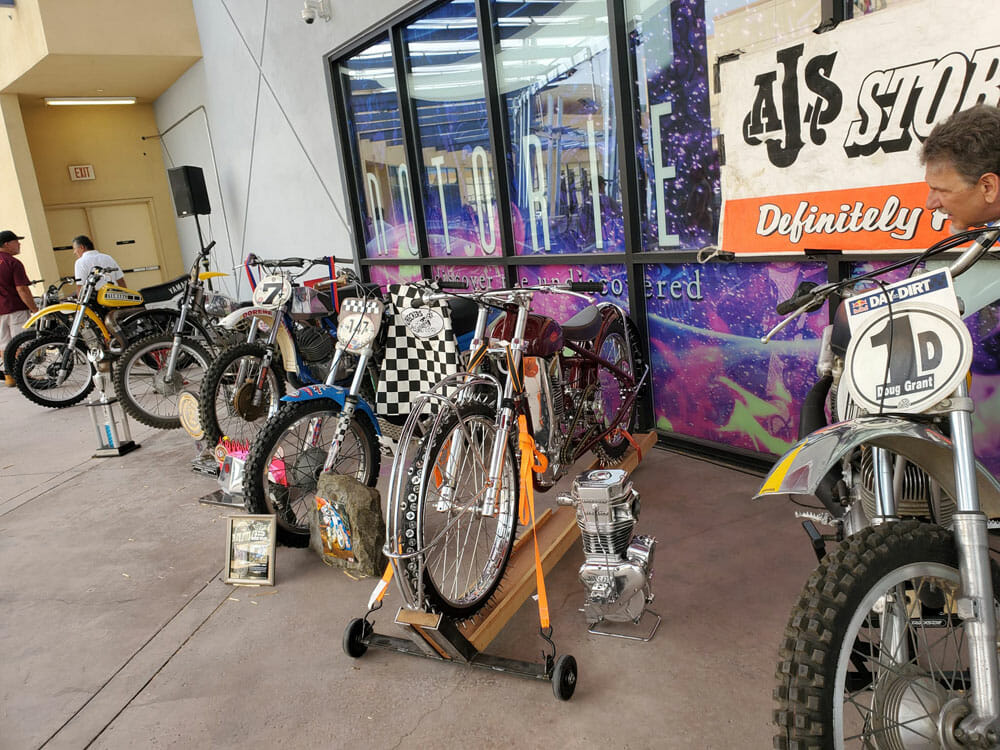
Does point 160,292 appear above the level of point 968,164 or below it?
below

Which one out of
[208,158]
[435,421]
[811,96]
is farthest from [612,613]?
[208,158]

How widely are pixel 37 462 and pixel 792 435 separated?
4.93 m

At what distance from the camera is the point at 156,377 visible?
493cm

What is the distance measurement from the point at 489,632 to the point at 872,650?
44.9 inches

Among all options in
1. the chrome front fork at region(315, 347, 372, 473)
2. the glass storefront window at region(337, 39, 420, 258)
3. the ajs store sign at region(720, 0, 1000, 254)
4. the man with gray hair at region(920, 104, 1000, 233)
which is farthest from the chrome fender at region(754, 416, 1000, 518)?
the glass storefront window at region(337, 39, 420, 258)

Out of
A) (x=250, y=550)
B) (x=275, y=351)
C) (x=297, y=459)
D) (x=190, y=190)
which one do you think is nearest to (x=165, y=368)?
(x=275, y=351)

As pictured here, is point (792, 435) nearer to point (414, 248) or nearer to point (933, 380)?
point (933, 380)

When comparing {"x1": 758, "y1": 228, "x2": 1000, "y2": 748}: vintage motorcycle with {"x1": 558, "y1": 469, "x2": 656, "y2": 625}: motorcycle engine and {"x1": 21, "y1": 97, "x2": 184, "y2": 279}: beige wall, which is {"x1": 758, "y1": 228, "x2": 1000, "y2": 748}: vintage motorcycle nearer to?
{"x1": 558, "y1": 469, "x2": 656, "y2": 625}: motorcycle engine

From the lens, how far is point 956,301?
134 centimetres

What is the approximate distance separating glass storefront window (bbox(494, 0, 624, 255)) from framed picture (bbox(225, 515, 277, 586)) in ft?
7.55

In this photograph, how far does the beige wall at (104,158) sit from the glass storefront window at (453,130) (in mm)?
7993

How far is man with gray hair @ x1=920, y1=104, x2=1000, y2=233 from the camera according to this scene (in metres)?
1.64

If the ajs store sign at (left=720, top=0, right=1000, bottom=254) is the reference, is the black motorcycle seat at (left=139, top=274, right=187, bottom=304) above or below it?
below

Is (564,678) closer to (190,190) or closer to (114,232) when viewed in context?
A: (190,190)
